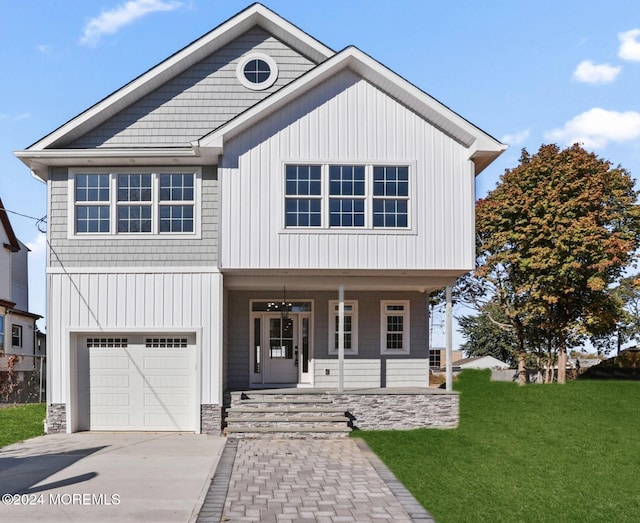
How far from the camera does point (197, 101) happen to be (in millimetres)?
15711

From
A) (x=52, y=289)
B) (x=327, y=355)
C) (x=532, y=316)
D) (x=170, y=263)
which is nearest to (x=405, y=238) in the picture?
(x=327, y=355)

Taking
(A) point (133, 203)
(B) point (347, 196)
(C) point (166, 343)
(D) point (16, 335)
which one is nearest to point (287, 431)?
(C) point (166, 343)

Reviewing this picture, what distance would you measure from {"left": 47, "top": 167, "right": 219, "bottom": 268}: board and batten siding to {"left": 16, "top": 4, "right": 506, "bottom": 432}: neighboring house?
0.03 m

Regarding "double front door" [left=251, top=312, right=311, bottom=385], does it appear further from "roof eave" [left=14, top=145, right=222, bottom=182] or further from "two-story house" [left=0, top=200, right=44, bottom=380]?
"two-story house" [left=0, top=200, right=44, bottom=380]

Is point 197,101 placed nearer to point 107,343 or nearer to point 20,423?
point 107,343

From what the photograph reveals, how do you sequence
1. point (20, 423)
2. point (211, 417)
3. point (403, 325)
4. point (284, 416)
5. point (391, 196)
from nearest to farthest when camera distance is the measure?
point (211, 417) < point (284, 416) < point (391, 196) < point (20, 423) < point (403, 325)

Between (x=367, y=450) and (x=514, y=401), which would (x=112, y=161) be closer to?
(x=367, y=450)

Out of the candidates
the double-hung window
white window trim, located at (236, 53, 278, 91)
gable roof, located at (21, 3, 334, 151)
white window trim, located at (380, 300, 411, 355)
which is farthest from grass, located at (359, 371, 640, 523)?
gable roof, located at (21, 3, 334, 151)

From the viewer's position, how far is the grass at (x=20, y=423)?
14.2 meters

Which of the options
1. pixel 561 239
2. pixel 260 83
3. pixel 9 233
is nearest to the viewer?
pixel 260 83

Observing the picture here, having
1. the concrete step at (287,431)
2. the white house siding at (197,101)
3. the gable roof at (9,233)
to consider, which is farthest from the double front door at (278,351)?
the gable roof at (9,233)

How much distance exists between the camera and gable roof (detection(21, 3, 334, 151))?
14.9 meters

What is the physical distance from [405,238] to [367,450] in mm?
4937

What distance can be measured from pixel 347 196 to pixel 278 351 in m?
5.09
